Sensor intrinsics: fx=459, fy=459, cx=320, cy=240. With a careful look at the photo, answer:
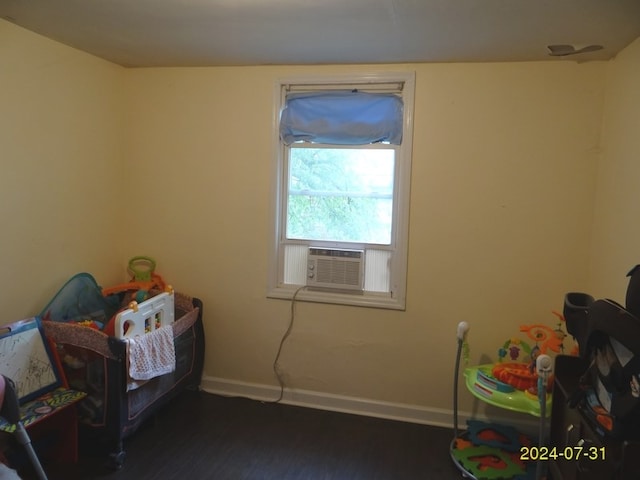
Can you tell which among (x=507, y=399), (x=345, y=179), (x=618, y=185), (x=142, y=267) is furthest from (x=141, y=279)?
(x=618, y=185)

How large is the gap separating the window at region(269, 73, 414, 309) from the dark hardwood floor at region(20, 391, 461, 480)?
30.3 inches

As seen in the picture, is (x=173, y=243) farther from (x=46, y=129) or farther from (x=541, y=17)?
(x=541, y=17)

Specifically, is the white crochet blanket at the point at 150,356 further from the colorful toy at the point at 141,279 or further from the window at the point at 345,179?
the window at the point at 345,179

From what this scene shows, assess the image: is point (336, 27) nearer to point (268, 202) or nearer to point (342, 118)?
point (342, 118)

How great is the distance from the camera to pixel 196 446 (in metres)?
2.55

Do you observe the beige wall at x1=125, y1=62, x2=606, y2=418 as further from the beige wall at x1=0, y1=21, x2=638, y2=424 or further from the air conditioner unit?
the air conditioner unit

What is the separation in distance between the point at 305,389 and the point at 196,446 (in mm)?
804

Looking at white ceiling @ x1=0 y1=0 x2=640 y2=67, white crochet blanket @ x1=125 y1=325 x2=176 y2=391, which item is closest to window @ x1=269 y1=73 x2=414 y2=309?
white ceiling @ x1=0 y1=0 x2=640 y2=67

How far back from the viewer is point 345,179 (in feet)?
9.72

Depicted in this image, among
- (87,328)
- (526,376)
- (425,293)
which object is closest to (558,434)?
(526,376)

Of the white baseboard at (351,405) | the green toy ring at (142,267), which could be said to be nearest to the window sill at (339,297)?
the white baseboard at (351,405)

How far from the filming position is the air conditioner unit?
294 centimetres

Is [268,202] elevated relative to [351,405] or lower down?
elevated

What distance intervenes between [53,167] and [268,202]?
1.27 m
